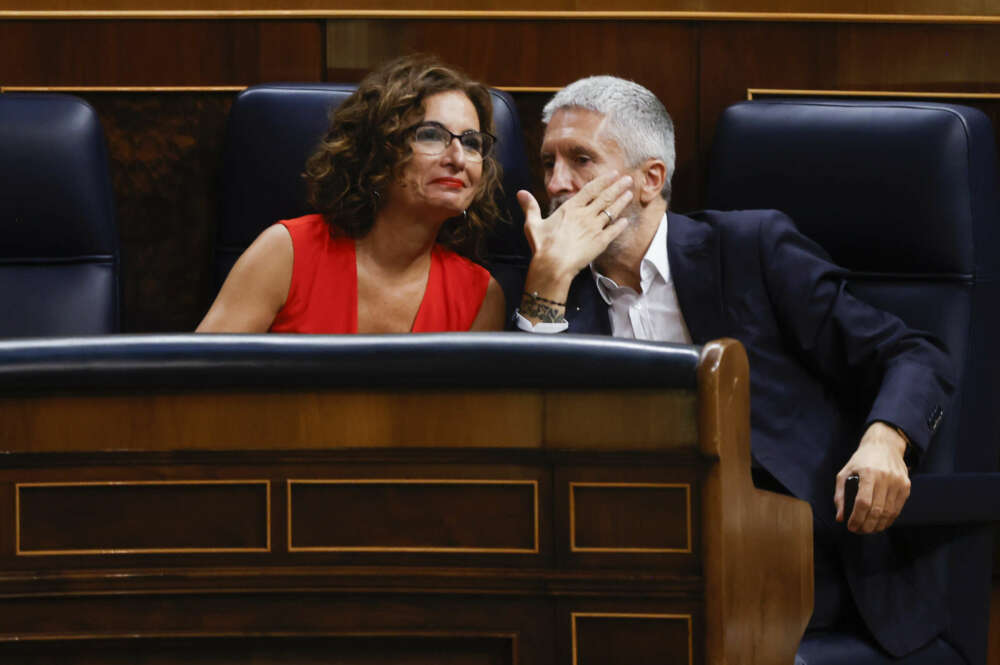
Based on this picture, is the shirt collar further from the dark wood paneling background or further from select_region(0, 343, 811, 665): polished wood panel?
select_region(0, 343, 811, 665): polished wood panel

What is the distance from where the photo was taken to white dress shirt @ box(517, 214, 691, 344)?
1297 mm

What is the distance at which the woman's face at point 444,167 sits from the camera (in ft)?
4.45

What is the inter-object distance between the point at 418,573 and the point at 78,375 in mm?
251

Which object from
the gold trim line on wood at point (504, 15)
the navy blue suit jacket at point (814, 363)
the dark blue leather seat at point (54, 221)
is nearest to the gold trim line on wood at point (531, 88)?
the gold trim line on wood at point (504, 15)

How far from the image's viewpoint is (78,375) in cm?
68

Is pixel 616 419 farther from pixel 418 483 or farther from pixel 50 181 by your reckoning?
pixel 50 181

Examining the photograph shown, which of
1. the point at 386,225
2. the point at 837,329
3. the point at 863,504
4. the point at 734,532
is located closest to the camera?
the point at 734,532

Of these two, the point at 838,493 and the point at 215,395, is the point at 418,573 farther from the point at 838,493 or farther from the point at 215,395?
the point at 838,493

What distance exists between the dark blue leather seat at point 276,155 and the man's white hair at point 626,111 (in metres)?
0.11

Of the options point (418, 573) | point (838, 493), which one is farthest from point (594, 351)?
point (838, 493)

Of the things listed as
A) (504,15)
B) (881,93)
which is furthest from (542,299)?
(881,93)

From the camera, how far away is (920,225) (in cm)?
125

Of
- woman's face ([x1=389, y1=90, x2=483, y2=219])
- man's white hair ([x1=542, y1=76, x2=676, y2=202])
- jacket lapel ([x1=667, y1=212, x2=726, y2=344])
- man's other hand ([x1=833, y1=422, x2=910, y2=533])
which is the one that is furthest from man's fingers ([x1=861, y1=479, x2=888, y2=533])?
woman's face ([x1=389, y1=90, x2=483, y2=219])

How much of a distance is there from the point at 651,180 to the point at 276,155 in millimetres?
488
